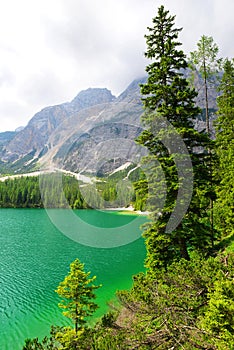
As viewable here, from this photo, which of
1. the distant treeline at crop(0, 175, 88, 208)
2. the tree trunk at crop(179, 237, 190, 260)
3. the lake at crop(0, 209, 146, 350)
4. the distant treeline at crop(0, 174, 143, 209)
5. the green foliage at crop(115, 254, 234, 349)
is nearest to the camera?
the green foliage at crop(115, 254, 234, 349)

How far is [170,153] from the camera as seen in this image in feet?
35.8

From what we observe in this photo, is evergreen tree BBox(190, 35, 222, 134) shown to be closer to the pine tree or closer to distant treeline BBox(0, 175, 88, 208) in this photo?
the pine tree

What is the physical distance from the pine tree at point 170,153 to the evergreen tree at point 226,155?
12.0 feet

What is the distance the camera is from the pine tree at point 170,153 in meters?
10.7

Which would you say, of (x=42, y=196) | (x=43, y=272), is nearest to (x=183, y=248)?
(x=43, y=272)

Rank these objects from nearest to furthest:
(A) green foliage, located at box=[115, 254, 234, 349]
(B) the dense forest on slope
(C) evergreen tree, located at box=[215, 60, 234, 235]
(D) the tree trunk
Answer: (A) green foliage, located at box=[115, 254, 234, 349] → (D) the tree trunk → (C) evergreen tree, located at box=[215, 60, 234, 235] → (B) the dense forest on slope

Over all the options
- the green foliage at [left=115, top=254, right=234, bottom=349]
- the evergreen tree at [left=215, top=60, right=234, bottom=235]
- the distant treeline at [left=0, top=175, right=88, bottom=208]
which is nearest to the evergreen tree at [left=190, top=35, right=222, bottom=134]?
the evergreen tree at [left=215, top=60, right=234, bottom=235]

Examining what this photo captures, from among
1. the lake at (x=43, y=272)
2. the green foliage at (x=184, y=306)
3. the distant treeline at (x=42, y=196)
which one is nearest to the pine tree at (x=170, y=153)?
the green foliage at (x=184, y=306)

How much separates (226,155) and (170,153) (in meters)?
9.44

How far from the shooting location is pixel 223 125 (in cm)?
2189

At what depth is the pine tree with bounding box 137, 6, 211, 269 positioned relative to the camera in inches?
420

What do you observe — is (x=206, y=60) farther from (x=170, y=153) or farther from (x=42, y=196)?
(x=42, y=196)

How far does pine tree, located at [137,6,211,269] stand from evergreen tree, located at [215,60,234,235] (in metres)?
3.64

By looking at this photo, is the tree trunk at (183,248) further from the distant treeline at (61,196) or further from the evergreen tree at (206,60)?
the distant treeline at (61,196)
